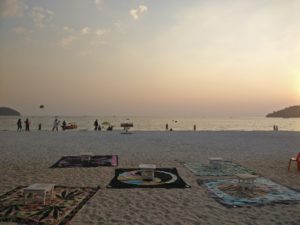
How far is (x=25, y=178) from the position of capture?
420 inches

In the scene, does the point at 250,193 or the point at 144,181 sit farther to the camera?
the point at 144,181

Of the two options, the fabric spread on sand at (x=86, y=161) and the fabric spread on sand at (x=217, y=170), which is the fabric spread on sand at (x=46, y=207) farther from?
the fabric spread on sand at (x=217, y=170)

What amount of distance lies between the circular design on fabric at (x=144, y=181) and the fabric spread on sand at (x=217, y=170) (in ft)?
Result: 3.83

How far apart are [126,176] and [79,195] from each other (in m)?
2.77

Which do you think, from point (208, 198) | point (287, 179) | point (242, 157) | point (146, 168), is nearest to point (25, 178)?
point (146, 168)

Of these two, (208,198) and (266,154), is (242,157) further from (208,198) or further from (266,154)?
(208,198)

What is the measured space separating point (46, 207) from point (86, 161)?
687 centimetres

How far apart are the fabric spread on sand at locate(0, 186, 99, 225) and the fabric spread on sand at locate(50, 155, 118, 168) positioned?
13.8ft

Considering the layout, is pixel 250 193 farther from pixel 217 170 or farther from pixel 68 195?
pixel 68 195

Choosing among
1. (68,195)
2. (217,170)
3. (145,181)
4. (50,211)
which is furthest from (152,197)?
(217,170)

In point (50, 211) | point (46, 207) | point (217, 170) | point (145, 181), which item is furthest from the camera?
point (217, 170)

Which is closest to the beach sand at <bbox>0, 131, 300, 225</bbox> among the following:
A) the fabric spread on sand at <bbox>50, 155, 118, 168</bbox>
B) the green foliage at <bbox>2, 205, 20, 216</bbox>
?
the fabric spread on sand at <bbox>50, 155, 118, 168</bbox>

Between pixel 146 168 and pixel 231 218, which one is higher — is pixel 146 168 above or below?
above

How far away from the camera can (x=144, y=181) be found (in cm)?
1021
